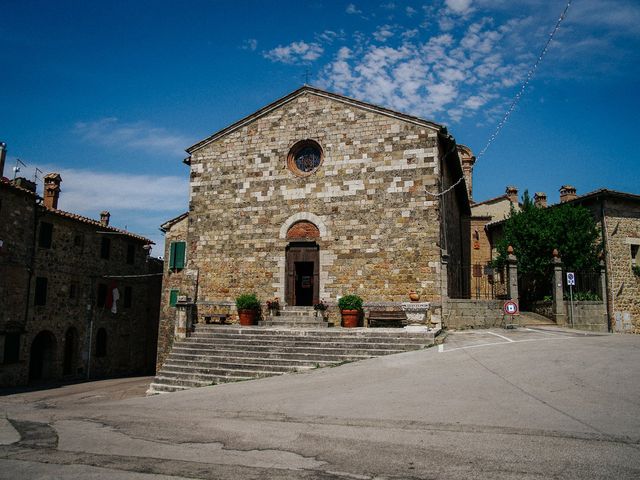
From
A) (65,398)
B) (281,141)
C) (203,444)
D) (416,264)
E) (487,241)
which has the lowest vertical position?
(65,398)

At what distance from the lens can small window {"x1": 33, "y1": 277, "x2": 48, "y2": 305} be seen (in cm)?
2269

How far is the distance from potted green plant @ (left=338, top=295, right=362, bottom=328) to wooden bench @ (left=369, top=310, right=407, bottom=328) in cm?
55

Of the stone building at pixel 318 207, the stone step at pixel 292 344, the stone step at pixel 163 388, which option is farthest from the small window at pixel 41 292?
the stone step at pixel 163 388

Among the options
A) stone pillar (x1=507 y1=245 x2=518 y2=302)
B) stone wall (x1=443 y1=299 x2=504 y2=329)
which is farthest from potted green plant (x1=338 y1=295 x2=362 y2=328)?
stone pillar (x1=507 y1=245 x2=518 y2=302)

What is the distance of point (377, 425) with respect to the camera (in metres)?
7.15

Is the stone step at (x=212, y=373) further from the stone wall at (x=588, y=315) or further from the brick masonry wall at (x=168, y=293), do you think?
the stone wall at (x=588, y=315)

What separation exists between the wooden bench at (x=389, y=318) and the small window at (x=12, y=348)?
1590 cm

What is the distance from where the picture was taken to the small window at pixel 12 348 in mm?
20797

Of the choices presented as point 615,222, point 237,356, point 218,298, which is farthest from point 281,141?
point 615,222

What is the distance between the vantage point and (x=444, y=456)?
5.47m

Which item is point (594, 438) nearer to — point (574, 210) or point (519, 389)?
point (519, 389)

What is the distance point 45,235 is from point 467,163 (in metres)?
27.6

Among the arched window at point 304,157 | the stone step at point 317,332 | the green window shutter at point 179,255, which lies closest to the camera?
the stone step at point 317,332

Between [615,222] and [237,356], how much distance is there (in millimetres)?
20111
